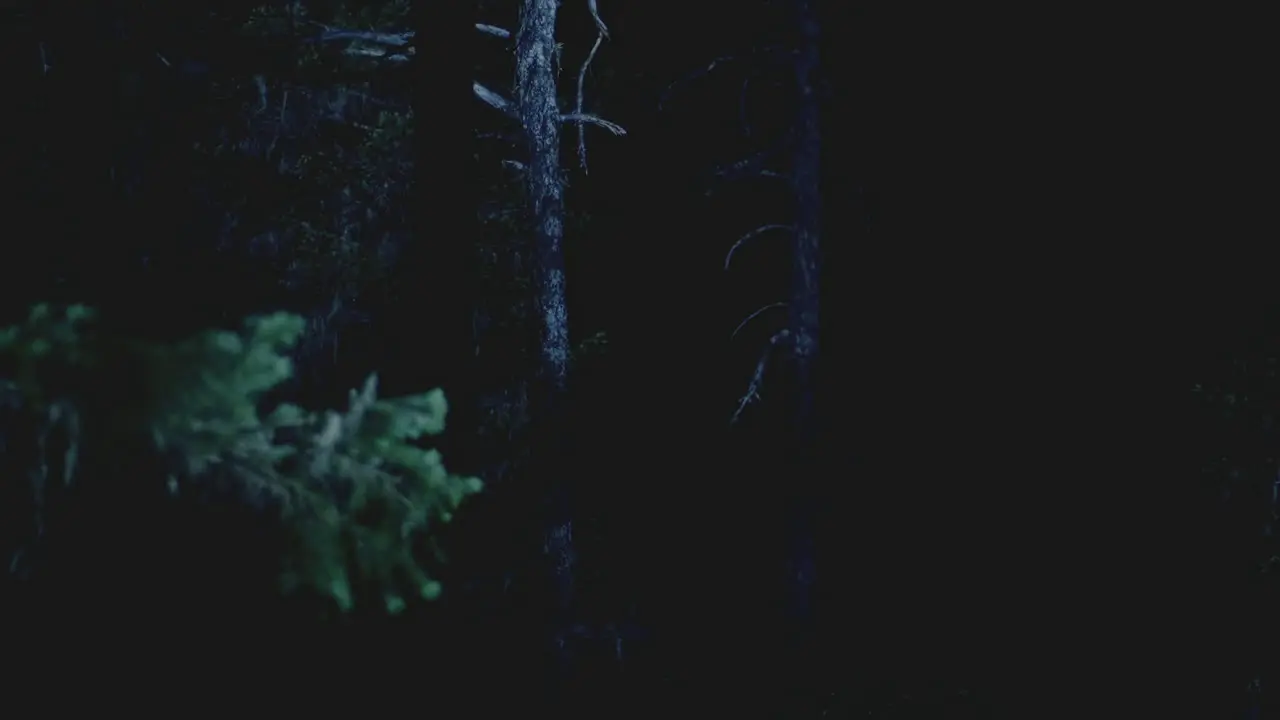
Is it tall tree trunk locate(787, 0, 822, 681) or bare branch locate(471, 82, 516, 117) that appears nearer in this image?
bare branch locate(471, 82, 516, 117)

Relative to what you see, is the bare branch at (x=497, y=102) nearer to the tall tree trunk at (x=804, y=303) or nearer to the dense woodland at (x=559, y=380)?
the dense woodland at (x=559, y=380)

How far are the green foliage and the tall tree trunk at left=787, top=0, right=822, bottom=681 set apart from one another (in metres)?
8.25

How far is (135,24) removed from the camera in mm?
11094

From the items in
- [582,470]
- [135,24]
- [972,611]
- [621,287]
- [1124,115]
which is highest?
[135,24]

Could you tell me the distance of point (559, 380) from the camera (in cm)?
1113

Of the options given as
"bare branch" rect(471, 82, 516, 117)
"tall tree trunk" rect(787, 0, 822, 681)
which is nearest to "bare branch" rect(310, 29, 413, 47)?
"bare branch" rect(471, 82, 516, 117)

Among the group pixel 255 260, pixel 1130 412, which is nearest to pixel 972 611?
pixel 1130 412

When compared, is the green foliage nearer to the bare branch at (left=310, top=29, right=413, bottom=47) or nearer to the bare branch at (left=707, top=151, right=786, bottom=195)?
the bare branch at (left=310, top=29, right=413, bottom=47)

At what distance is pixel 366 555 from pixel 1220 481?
33.6ft

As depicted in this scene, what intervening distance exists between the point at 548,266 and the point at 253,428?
760 cm

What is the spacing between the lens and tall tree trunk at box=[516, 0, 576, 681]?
412 inches

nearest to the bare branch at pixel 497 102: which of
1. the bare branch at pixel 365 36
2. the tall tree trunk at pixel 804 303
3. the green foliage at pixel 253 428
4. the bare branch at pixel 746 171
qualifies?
the bare branch at pixel 365 36

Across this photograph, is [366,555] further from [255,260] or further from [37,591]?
[255,260]

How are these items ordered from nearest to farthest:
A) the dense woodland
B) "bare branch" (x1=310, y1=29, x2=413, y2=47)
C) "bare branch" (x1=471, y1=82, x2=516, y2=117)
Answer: the dense woodland
"bare branch" (x1=310, y1=29, x2=413, y2=47)
"bare branch" (x1=471, y1=82, x2=516, y2=117)
